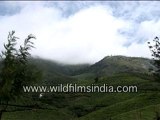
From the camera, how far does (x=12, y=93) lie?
4788cm

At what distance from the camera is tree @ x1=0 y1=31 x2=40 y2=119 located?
46.2 metres

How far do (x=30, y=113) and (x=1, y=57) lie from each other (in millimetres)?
147162

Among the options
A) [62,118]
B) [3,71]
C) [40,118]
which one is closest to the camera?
[3,71]

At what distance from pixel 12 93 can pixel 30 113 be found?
147m

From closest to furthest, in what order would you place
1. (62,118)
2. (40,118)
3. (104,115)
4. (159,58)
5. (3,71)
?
(3,71) < (159,58) < (104,115) < (40,118) < (62,118)

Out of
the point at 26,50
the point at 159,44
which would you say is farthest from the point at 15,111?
the point at 26,50

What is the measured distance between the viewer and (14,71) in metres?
46.9

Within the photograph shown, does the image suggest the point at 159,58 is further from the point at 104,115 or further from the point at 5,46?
the point at 104,115

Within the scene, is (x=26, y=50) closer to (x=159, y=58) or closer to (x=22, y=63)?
(x=22, y=63)

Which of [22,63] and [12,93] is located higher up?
[22,63]

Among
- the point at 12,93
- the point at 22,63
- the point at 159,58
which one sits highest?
the point at 159,58

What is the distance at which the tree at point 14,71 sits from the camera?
152ft

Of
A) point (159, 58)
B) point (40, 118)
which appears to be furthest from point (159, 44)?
point (40, 118)

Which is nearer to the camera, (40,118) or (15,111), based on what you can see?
(40,118)
